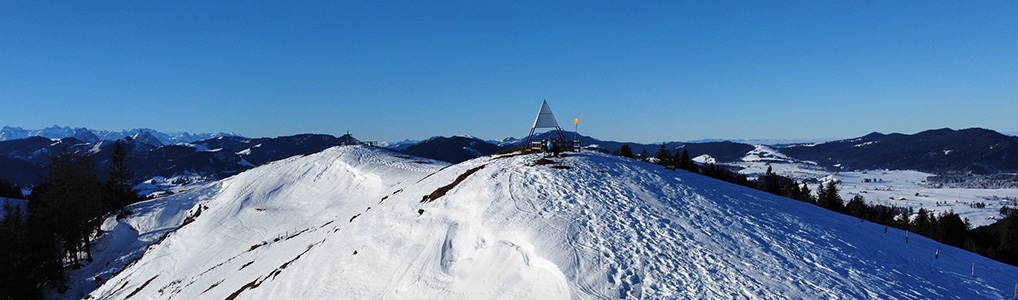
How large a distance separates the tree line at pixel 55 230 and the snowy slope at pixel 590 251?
16102 mm

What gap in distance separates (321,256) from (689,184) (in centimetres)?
2177

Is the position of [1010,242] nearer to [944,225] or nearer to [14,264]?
[944,225]

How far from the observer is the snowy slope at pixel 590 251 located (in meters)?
14.0

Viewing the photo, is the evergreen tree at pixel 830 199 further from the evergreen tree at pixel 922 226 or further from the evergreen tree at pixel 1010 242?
the evergreen tree at pixel 1010 242

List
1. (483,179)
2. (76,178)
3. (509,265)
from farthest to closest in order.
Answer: (76,178) < (483,179) < (509,265)

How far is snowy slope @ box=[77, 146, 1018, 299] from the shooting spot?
552 inches

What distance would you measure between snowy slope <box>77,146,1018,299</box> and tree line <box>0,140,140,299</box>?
16.1 m

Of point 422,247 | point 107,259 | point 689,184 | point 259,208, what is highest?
point 689,184

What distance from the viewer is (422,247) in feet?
65.5

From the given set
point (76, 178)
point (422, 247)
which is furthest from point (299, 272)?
point (76, 178)

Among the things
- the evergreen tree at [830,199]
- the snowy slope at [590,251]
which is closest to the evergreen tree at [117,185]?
the snowy slope at [590,251]

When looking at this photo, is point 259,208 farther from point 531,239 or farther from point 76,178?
point 531,239

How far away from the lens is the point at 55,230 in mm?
48406

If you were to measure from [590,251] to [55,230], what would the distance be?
210 feet
